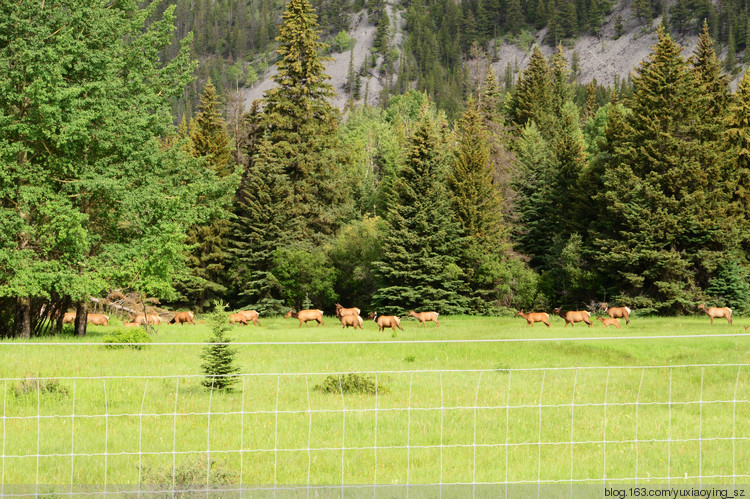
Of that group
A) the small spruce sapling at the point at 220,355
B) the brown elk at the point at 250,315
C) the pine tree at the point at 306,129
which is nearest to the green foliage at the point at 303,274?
the pine tree at the point at 306,129

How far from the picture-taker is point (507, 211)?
2478 inches

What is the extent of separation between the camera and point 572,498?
955cm

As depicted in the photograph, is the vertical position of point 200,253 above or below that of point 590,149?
below

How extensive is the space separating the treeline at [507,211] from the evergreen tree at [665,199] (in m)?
0.12

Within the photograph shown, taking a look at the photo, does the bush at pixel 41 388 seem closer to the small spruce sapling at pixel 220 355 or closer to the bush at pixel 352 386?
the small spruce sapling at pixel 220 355

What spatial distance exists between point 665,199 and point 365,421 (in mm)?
38814

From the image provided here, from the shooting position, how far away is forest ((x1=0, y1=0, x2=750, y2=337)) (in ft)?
82.9

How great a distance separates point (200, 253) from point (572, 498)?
187ft

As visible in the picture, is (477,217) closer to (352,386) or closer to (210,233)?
(210,233)

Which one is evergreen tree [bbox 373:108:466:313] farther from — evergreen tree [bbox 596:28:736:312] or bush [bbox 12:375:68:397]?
bush [bbox 12:375:68:397]

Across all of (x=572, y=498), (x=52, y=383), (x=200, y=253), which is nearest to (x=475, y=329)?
(x=52, y=383)

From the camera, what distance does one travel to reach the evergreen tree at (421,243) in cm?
5147

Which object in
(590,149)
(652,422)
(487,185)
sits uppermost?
(590,149)

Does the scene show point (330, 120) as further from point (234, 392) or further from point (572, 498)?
point (572, 498)
